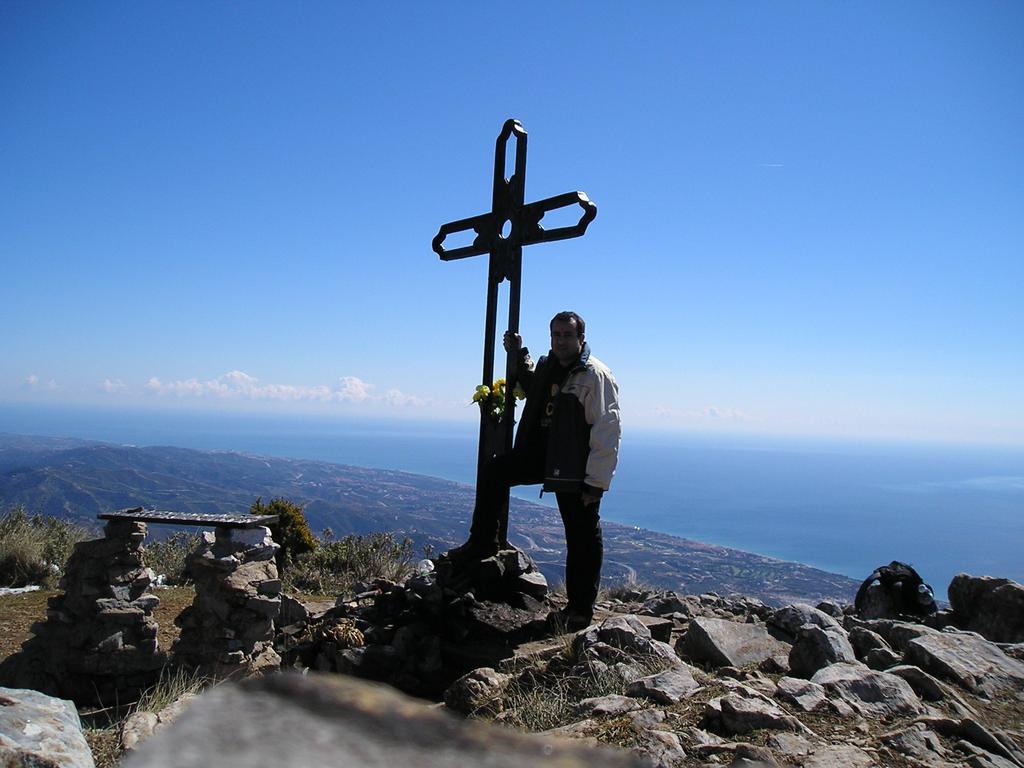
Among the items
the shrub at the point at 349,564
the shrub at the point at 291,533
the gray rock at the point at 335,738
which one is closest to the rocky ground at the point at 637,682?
the gray rock at the point at 335,738

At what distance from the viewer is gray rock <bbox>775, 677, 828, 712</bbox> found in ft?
10.7

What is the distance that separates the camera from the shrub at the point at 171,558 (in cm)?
984

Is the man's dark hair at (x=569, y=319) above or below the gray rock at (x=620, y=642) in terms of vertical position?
above

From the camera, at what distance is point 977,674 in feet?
12.8

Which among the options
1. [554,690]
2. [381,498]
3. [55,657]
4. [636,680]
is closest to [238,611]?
[55,657]

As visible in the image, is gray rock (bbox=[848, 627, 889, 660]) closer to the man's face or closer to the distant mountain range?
the man's face

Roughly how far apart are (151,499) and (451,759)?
55.5 metres

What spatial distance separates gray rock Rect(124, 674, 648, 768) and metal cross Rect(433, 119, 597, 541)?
5.48m

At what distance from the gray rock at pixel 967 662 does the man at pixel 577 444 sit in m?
2.31

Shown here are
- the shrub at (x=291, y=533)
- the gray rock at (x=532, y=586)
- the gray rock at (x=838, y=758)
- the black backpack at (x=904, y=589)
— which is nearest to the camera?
the gray rock at (x=838, y=758)

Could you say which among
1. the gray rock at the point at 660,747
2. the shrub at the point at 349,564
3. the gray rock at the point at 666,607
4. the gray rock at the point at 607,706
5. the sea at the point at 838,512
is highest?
the gray rock at the point at 660,747

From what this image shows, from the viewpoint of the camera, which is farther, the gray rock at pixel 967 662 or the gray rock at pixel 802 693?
the gray rock at pixel 967 662

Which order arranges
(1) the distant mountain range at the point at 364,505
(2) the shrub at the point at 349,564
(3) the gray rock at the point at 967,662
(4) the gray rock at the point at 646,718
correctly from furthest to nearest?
1. (1) the distant mountain range at the point at 364,505
2. (2) the shrub at the point at 349,564
3. (3) the gray rock at the point at 967,662
4. (4) the gray rock at the point at 646,718

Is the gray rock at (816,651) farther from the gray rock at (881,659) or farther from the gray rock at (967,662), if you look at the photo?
the gray rock at (967,662)
